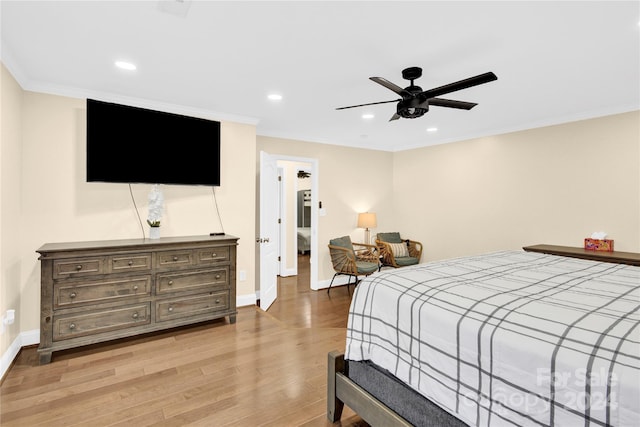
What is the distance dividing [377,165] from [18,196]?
4892mm

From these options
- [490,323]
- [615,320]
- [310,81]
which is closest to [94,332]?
[310,81]

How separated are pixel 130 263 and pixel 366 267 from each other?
3.15 meters

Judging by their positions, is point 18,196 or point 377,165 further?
point 377,165

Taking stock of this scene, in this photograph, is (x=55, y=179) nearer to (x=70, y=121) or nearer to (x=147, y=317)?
(x=70, y=121)

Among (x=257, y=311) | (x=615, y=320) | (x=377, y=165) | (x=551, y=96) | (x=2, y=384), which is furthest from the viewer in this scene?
(x=377, y=165)

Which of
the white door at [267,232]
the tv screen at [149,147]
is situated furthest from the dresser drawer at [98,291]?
the white door at [267,232]

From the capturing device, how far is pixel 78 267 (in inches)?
105

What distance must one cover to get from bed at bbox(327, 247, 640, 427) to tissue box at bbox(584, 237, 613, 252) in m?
1.72

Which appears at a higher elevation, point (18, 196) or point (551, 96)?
point (551, 96)

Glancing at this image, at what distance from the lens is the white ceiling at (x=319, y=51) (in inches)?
73.1

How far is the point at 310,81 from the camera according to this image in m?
2.85

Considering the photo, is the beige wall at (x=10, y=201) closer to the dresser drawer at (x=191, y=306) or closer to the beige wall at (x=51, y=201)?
the beige wall at (x=51, y=201)

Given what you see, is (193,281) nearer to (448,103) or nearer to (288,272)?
(448,103)

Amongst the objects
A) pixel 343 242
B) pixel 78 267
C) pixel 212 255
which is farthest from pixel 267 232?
pixel 78 267
